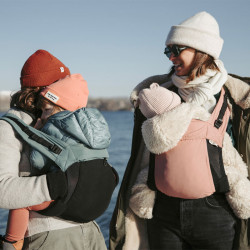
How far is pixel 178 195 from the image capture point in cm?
219

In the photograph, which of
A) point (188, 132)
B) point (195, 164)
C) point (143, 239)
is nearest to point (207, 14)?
point (188, 132)

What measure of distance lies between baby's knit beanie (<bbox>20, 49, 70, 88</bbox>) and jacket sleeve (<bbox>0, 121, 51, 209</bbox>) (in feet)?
1.13

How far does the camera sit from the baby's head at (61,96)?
2.03m

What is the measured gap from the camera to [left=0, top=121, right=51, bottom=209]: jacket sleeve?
1799 millimetres

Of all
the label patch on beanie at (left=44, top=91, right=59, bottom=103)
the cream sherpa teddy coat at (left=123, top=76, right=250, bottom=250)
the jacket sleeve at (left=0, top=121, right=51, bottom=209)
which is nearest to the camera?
the jacket sleeve at (left=0, top=121, right=51, bottom=209)

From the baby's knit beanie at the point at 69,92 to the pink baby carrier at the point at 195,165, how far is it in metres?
0.61

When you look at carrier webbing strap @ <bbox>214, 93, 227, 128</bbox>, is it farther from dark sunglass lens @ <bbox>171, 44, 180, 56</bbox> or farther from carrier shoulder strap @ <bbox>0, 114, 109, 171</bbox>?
carrier shoulder strap @ <bbox>0, 114, 109, 171</bbox>

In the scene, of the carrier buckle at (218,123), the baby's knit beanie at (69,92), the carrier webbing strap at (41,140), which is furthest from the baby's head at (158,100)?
the carrier webbing strap at (41,140)

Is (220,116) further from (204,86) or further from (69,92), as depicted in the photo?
(69,92)

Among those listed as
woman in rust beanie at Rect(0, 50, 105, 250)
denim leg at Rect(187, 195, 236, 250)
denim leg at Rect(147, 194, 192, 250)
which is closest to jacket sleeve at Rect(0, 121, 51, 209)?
woman in rust beanie at Rect(0, 50, 105, 250)

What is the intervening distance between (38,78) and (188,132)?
0.96m

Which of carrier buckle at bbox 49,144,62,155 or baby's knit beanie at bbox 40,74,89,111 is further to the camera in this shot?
baby's knit beanie at bbox 40,74,89,111

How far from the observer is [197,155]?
7.15 feet

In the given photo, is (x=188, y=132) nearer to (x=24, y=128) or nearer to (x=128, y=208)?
(x=128, y=208)
